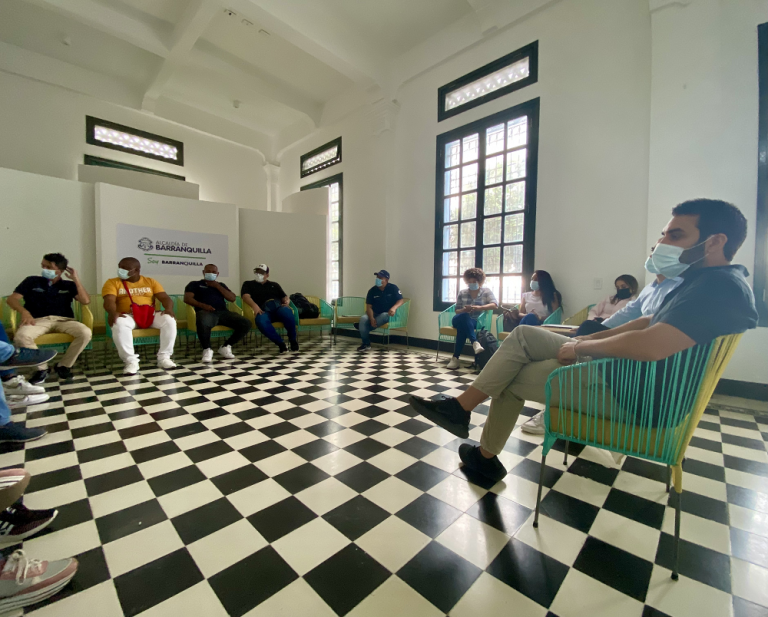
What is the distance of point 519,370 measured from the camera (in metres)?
1.56

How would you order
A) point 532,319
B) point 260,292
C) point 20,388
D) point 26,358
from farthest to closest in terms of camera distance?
1. point 260,292
2. point 532,319
3. point 20,388
4. point 26,358

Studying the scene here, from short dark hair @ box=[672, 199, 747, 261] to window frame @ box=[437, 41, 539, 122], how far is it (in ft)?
12.6

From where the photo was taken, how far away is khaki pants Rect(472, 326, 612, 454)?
1.51 metres

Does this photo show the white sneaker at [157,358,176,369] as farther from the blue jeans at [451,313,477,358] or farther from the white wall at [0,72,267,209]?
the white wall at [0,72,267,209]

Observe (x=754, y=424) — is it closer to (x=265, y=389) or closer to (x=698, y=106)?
(x=698, y=106)

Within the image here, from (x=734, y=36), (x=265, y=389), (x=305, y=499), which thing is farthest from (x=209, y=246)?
(x=734, y=36)

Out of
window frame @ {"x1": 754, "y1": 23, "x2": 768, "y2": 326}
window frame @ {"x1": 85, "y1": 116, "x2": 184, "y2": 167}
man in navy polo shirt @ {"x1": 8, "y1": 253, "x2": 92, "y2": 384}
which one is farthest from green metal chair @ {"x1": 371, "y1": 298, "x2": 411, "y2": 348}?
window frame @ {"x1": 85, "y1": 116, "x2": 184, "y2": 167}

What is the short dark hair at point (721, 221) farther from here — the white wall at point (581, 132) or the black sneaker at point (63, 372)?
the black sneaker at point (63, 372)

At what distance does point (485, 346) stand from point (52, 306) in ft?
15.2

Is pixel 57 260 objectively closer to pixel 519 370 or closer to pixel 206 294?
pixel 206 294

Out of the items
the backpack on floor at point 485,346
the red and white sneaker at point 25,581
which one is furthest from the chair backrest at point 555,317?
the red and white sneaker at point 25,581

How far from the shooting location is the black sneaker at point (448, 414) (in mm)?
1694

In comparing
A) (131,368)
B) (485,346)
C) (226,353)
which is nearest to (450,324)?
(485,346)

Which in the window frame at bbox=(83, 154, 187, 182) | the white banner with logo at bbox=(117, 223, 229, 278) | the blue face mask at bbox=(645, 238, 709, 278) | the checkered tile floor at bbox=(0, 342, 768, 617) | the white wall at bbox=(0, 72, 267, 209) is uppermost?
the white wall at bbox=(0, 72, 267, 209)
